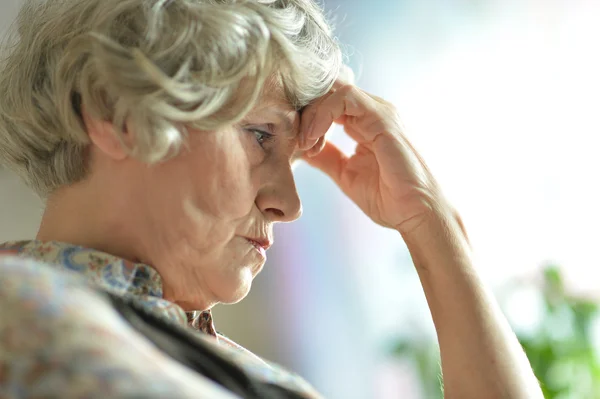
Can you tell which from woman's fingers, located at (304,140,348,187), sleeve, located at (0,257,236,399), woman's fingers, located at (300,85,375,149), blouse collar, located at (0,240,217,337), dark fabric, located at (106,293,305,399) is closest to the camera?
sleeve, located at (0,257,236,399)

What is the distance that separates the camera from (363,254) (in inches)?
92.5

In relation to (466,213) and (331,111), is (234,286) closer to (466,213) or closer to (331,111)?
(331,111)

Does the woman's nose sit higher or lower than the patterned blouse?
higher

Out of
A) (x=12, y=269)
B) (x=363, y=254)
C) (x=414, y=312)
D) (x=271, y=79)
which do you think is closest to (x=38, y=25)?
(x=271, y=79)

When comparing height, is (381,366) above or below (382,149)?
below

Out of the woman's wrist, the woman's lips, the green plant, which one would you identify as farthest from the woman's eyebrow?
the green plant

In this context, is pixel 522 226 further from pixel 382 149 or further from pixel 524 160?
pixel 382 149

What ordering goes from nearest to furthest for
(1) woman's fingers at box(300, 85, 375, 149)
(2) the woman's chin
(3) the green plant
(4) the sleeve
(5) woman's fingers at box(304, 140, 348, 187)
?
(4) the sleeve
(2) the woman's chin
(1) woman's fingers at box(300, 85, 375, 149)
(5) woman's fingers at box(304, 140, 348, 187)
(3) the green plant

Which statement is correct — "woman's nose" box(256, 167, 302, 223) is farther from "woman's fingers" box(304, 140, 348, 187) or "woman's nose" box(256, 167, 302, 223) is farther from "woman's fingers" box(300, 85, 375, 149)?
"woman's fingers" box(304, 140, 348, 187)

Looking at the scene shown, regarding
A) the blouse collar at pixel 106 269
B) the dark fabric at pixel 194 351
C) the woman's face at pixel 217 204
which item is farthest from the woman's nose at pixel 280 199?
the dark fabric at pixel 194 351

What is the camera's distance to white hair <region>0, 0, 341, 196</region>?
97 cm

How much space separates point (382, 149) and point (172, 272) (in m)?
0.50

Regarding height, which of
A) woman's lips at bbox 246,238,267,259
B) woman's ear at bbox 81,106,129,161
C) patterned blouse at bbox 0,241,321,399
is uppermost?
woman's ear at bbox 81,106,129,161

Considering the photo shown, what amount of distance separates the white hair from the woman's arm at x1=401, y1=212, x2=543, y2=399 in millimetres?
407
